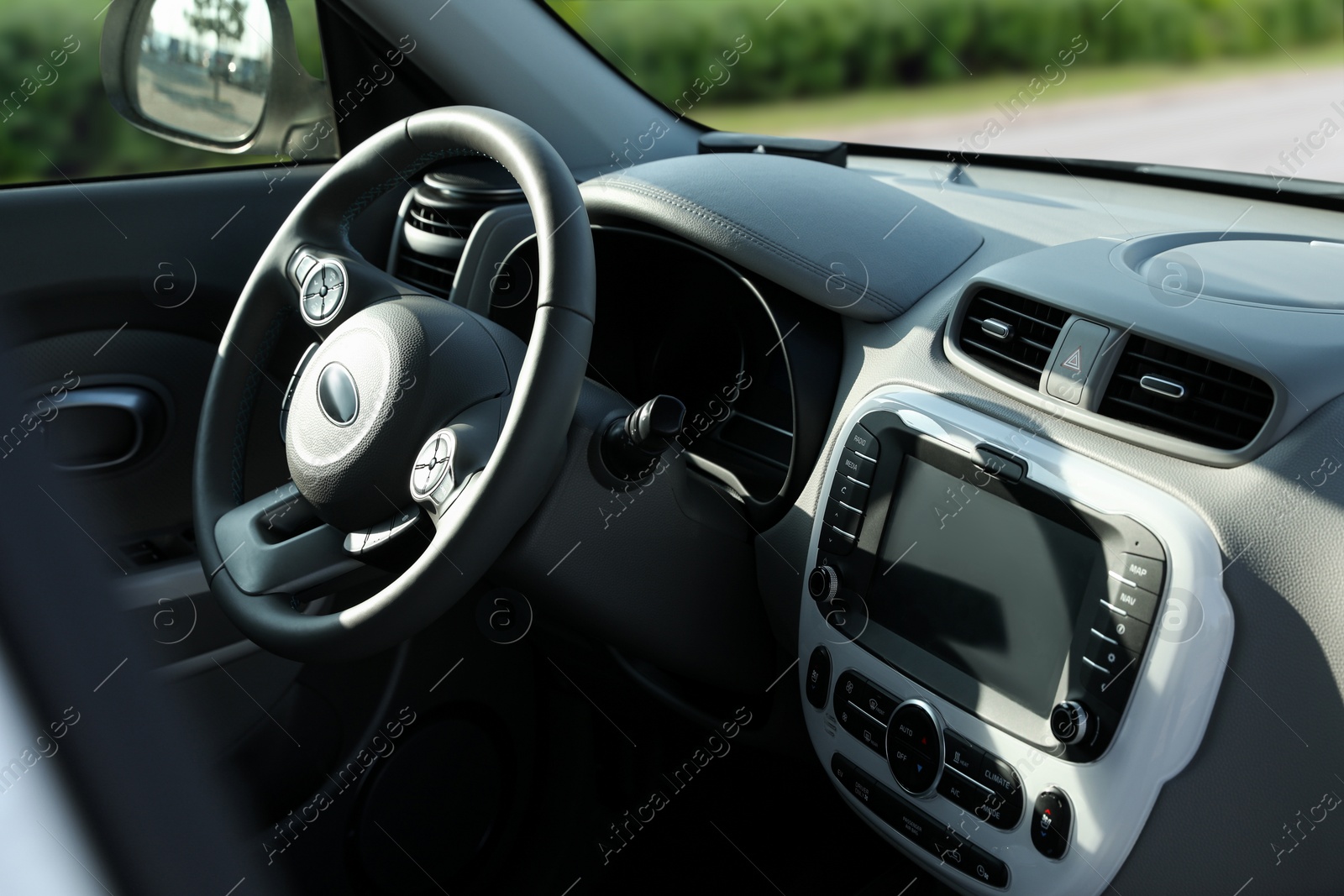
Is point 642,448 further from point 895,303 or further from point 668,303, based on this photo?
point 668,303

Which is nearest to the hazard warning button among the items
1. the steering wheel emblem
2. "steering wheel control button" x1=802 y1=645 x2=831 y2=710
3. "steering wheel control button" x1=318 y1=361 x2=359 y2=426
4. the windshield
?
"steering wheel control button" x1=802 y1=645 x2=831 y2=710

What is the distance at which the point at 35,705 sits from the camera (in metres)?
0.44

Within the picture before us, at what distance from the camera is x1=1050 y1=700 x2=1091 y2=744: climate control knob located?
1.18 meters

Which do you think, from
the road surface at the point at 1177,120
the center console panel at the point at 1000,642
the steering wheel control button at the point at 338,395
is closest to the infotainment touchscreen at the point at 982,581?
the center console panel at the point at 1000,642

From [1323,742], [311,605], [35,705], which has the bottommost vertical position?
[311,605]

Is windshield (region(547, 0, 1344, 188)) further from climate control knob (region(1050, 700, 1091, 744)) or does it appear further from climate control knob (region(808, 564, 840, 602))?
climate control knob (region(1050, 700, 1091, 744))

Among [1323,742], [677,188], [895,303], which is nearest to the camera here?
[1323,742]

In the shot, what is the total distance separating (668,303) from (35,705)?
1546 millimetres

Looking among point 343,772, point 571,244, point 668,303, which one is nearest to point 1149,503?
point 571,244

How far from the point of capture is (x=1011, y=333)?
1377 mm

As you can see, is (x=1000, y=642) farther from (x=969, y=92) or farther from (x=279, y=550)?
(x=969, y=92)

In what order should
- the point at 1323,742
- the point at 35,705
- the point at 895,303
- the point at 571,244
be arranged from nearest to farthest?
1. the point at 35,705
2. the point at 1323,742
3. the point at 571,244
4. the point at 895,303

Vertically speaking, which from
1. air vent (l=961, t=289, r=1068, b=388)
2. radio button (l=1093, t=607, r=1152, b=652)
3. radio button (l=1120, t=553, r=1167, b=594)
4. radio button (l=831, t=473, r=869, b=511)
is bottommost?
radio button (l=831, t=473, r=869, b=511)

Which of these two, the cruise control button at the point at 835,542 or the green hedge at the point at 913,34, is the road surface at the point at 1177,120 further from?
the cruise control button at the point at 835,542
